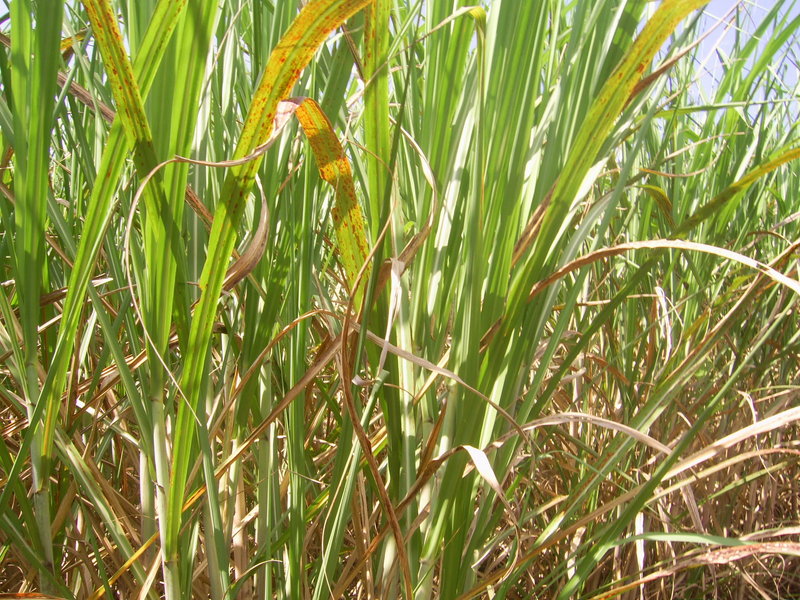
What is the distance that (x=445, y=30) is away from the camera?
1.76ft

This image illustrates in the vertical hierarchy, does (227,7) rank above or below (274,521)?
above

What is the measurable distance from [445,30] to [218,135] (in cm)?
22

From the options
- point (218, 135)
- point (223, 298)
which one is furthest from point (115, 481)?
point (218, 135)

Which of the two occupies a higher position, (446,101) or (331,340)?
(446,101)

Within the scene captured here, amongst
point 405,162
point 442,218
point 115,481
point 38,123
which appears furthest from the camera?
point 115,481

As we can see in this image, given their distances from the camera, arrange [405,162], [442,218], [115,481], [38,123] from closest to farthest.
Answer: [38,123] → [442,218] → [405,162] → [115,481]

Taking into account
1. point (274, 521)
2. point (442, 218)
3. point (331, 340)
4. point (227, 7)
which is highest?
point (227, 7)

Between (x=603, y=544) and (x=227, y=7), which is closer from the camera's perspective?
(x=603, y=544)

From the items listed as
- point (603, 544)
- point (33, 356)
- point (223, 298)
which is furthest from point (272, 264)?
point (603, 544)


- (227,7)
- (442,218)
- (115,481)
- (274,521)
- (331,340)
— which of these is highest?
(227,7)

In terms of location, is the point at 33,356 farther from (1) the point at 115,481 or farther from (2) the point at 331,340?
(1) the point at 115,481

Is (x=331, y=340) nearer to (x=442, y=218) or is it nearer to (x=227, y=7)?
(x=442, y=218)

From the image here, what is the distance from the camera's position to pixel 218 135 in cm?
63

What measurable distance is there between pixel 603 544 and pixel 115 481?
0.59 metres
